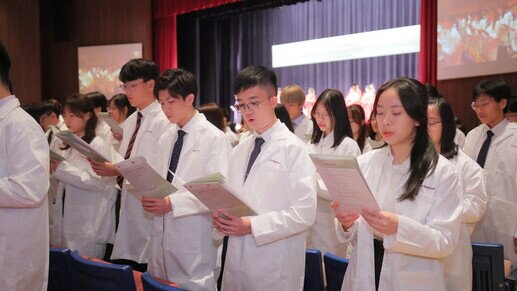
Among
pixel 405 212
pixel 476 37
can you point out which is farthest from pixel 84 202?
pixel 476 37

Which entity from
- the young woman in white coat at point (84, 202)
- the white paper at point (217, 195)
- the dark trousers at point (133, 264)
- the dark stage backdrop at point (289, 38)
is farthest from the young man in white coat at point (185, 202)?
the dark stage backdrop at point (289, 38)

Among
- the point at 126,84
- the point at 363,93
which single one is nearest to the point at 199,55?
the point at 363,93

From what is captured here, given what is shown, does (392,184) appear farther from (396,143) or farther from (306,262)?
(306,262)

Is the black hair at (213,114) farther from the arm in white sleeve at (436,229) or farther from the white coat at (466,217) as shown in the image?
the arm in white sleeve at (436,229)

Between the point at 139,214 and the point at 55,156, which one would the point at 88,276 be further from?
the point at 55,156

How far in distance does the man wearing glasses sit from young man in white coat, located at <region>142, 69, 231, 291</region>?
2138mm

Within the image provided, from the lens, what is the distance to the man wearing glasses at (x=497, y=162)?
381cm

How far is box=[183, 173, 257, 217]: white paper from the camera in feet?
6.58

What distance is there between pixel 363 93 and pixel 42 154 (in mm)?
8648

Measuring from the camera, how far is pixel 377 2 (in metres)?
10.4

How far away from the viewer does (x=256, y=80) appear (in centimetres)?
242

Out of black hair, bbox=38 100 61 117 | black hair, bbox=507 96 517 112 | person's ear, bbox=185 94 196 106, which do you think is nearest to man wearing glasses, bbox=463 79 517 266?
black hair, bbox=507 96 517 112

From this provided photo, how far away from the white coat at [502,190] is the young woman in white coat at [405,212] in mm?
2143

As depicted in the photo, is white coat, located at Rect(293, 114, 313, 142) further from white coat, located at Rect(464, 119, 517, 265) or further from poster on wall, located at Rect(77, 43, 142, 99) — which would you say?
poster on wall, located at Rect(77, 43, 142, 99)
